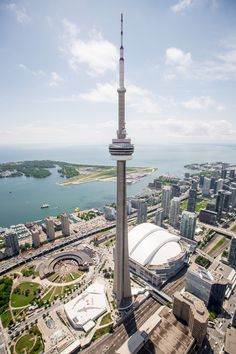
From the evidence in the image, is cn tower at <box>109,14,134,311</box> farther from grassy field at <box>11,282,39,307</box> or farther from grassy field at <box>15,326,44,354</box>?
grassy field at <box>11,282,39,307</box>

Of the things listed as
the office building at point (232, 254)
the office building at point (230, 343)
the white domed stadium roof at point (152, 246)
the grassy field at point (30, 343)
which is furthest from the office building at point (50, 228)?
the office building at point (230, 343)

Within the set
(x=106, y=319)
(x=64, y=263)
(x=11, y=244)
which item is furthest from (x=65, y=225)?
(x=106, y=319)

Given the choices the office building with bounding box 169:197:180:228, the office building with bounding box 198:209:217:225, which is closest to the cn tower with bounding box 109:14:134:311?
the office building with bounding box 169:197:180:228

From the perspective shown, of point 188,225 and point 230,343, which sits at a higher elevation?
point 188,225

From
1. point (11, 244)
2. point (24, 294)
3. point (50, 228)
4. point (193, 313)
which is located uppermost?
point (193, 313)

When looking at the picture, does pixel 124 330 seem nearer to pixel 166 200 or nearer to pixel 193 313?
pixel 193 313

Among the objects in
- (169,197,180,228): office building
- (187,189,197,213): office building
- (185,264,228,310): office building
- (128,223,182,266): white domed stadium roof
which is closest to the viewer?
(185,264,228,310): office building

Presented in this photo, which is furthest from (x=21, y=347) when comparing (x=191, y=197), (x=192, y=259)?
(x=191, y=197)

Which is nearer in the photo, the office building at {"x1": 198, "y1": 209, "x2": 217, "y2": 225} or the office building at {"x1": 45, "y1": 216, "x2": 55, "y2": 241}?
the office building at {"x1": 45, "y1": 216, "x2": 55, "y2": 241}
